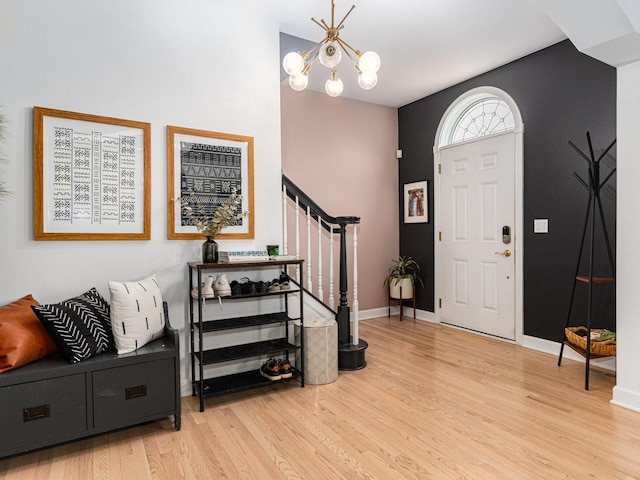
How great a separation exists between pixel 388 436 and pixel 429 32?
126 inches

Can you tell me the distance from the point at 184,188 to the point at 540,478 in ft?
8.89

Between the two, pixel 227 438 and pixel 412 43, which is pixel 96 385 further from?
pixel 412 43

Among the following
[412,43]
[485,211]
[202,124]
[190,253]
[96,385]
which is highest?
[412,43]

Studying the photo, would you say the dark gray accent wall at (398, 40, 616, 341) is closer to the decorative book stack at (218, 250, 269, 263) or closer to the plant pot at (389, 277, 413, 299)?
the plant pot at (389, 277, 413, 299)

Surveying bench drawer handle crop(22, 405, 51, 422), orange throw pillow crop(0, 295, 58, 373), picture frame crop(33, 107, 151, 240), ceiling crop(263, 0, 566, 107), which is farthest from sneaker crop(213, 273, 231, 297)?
ceiling crop(263, 0, 566, 107)

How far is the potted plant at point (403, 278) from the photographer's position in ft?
16.7

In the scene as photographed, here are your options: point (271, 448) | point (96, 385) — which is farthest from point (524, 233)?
point (96, 385)

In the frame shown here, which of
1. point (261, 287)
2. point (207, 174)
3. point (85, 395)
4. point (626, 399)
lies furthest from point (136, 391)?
point (626, 399)

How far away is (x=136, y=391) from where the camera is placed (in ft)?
7.41

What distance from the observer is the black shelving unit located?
8.95 ft

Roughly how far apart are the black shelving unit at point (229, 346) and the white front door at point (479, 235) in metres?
2.37

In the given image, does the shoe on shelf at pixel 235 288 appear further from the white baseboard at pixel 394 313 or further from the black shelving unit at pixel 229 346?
the white baseboard at pixel 394 313

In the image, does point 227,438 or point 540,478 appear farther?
point 227,438

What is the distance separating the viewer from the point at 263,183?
3.24 metres
